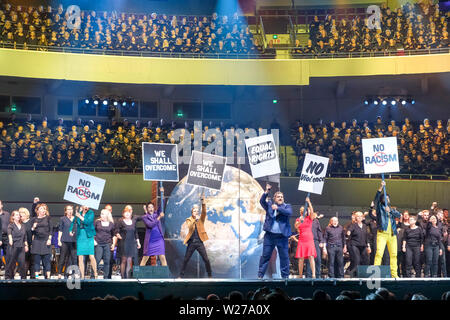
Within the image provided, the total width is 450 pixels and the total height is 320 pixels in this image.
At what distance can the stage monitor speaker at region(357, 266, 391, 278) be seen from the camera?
11.4 m

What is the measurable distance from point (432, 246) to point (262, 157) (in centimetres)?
424

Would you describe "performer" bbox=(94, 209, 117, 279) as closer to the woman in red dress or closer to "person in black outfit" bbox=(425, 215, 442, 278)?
the woman in red dress

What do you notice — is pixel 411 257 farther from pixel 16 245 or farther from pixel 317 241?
pixel 16 245

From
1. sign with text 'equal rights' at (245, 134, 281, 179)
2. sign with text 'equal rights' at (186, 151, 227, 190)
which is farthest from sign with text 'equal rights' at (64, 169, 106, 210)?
sign with text 'equal rights' at (245, 134, 281, 179)

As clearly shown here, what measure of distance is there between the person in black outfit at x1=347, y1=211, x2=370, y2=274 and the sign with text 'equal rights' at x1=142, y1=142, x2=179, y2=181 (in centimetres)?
374

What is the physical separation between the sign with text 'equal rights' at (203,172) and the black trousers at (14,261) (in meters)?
3.50

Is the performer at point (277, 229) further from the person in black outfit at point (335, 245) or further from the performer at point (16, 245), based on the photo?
the performer at point (16, 245)

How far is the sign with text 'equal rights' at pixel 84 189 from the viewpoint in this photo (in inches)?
555

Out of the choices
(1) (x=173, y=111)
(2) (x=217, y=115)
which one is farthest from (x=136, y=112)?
(2) (x=217, y=115)

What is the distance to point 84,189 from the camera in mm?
14172

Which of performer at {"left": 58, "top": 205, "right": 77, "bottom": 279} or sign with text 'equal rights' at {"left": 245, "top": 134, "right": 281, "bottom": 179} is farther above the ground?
sign with text 'equal rights' at {"left": 245, "top": 134, "right": 281, "bottom": 179}

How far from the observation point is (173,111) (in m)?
27.0

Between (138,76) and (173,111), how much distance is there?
356 cm

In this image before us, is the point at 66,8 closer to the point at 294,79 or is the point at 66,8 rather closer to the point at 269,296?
the point at 294,79
